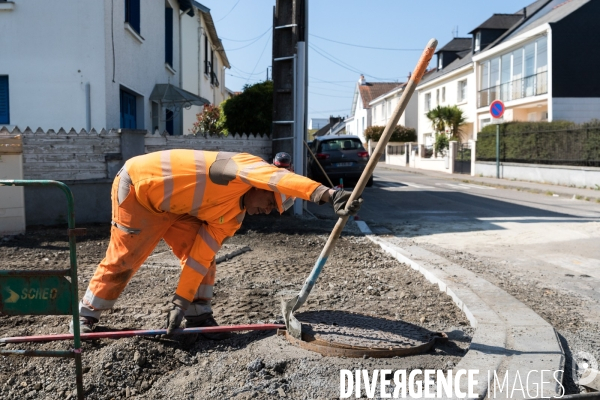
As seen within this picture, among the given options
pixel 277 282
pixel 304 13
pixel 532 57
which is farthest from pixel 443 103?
pixel 277 282

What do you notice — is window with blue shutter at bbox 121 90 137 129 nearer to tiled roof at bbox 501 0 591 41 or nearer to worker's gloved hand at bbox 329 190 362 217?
worker's gloved hand at bbox 329 190 362 217

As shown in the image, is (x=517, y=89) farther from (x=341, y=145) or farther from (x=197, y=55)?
(x=197, y=55)

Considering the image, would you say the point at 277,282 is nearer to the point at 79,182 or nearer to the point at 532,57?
the point at 79,182

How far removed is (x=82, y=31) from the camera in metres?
10.9

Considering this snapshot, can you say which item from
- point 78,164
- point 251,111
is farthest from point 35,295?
point 251,111

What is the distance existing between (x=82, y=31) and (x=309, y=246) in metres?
6.11

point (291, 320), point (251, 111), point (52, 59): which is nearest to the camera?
point (291, 320)

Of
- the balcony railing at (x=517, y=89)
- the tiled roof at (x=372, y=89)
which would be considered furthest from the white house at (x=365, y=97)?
the balcony railing at (x=517, y=89)

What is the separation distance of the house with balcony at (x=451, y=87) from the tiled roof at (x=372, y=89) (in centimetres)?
1285

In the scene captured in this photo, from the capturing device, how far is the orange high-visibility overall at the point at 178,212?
3691 mm

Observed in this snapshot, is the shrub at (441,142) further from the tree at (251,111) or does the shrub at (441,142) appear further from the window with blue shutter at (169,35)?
the tree at (251,111)

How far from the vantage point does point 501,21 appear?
35125mm

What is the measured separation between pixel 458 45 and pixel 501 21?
810cm

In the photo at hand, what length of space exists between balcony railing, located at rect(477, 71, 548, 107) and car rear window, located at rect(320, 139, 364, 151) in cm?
1342
